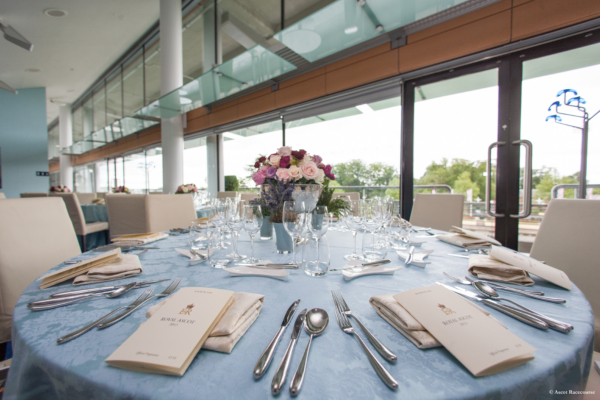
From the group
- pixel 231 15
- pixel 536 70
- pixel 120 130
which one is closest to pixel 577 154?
pixel 536 70

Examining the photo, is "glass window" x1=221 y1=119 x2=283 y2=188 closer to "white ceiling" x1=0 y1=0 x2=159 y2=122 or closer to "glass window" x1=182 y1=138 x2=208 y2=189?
"glass window" x1=182 y1=138 x2=208 y2=189

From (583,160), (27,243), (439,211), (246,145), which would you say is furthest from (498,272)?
(246,145)

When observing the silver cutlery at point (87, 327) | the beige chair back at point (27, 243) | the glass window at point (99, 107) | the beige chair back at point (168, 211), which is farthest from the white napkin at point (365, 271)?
the glass window at point (99, 107)

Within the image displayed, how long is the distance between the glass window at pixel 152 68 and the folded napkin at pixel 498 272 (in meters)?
7.02

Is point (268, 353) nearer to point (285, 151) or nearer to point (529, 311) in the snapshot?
point (529, 311)

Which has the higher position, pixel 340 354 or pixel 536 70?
pixel 536 70

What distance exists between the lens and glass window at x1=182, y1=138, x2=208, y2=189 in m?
6.56

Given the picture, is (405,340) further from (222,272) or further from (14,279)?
(14,279)

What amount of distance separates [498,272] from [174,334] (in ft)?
3.03

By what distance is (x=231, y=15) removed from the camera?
4473 mm

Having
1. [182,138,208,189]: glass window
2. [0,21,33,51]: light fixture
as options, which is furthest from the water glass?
[182,138,208,189]: glass window

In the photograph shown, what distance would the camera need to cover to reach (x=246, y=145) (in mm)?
6023

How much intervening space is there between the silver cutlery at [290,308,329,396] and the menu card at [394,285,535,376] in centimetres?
18

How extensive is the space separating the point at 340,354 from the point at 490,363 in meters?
0.22
